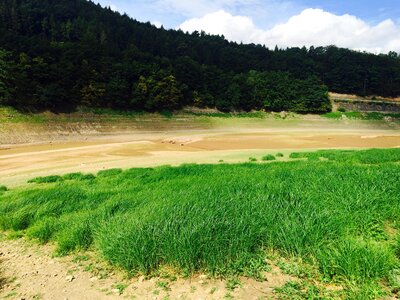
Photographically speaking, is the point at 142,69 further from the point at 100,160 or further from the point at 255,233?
the point at 255,233

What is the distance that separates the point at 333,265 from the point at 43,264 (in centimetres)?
551

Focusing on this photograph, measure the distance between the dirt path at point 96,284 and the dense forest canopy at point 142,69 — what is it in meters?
47.2

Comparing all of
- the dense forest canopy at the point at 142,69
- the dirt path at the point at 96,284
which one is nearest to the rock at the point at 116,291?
the dirt path at the point at 96,284

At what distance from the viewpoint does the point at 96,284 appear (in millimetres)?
5461

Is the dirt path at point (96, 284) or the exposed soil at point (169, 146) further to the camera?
the exposed soil at point (169, 146)

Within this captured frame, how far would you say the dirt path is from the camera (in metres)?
4.98

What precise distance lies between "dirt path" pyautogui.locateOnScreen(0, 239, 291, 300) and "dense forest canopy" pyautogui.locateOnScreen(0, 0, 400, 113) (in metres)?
47.2

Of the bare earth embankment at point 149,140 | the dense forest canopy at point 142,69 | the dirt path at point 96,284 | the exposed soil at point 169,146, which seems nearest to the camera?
the dirt path at point 96,284

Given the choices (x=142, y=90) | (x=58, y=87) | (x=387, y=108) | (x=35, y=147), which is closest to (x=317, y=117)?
(x=387, y=108)

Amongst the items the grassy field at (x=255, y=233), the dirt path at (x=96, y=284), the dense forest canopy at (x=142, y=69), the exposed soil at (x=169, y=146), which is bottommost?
the exposed soil at (x=169, y=146)

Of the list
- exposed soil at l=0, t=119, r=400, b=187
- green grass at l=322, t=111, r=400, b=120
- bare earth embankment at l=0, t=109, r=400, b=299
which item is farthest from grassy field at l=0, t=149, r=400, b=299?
green grass at l=322, t=111, r=400, b=120

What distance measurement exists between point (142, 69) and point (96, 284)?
214ft

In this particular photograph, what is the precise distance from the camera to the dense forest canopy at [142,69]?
170ft

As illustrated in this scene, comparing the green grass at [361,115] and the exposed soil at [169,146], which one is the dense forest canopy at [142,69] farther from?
the exposed soil at [169,146]
